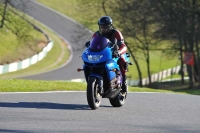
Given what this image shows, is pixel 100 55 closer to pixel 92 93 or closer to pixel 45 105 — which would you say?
pixel 92 93

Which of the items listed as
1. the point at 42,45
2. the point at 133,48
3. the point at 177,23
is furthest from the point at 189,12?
the point at 42,45

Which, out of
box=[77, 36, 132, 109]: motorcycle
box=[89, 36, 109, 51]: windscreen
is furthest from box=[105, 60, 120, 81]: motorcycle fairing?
box=[89, 36, 109, 51]: windscreen

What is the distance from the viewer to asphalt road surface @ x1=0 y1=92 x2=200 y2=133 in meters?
9.94

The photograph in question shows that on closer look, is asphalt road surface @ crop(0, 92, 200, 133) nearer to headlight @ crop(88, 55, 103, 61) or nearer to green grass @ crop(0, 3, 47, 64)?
headlight @ crop(88, 55, 103, 61)

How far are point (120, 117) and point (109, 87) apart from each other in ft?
4.66

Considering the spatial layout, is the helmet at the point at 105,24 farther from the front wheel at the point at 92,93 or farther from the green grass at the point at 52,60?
the green grass at the point at 52,60

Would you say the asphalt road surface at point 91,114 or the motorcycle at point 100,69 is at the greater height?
the motorcycle at point 100,69

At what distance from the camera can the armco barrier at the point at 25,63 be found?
2023 inches

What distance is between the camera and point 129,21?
167ft

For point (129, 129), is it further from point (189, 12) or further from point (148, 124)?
point (189, 12)

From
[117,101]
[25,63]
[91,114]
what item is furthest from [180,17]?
[91,114]

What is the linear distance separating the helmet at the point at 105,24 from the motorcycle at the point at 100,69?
359 millimetres

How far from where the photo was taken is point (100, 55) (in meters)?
12.7

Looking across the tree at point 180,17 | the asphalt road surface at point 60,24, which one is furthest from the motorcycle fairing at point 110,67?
the asphalt road surface at point 60,24
